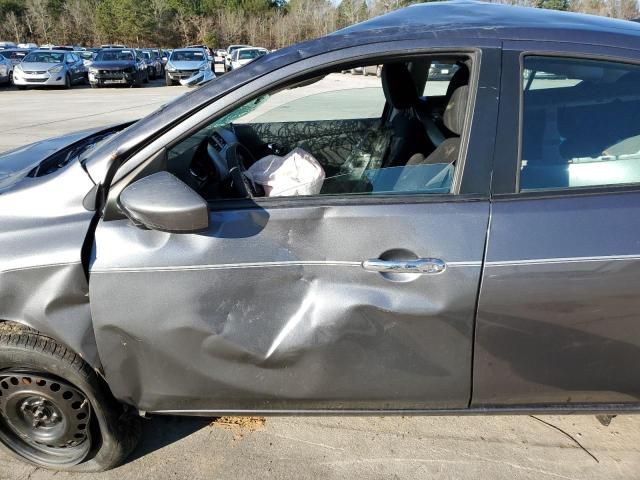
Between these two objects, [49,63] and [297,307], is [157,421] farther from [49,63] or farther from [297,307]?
[49,63]

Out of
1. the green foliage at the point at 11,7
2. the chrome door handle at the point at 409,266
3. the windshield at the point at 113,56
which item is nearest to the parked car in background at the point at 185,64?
the windshield at the point at 113,56

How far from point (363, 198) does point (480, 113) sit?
0.49 metres

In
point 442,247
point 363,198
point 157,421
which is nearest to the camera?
point 442,247

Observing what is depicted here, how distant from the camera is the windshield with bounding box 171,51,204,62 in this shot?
23011mm

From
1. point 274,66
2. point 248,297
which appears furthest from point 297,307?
point 274,66

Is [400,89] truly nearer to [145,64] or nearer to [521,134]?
[521,134]

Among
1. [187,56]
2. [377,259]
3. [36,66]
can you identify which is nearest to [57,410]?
[377,259]

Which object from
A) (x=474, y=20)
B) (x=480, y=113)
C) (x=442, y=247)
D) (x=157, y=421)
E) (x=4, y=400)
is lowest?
(x=157, y=421)

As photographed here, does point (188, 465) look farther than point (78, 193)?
Yes

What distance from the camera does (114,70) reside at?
2136 cm

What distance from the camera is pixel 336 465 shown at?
2.20m

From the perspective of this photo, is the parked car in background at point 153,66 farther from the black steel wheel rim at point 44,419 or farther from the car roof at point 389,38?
the car roof at point 389,38

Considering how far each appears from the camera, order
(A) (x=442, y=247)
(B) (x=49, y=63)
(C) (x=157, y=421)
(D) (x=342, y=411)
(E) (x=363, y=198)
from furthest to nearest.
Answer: (B) (x=49, y=63) < (C) (x=157, y=421) < (D) (x=342, y=411) < (E) (x=363, y=198) < (A) (x=442, y=247)

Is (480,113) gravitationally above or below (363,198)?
above
